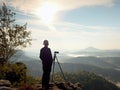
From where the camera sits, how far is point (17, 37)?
141 ft

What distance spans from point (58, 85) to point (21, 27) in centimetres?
→ 2673

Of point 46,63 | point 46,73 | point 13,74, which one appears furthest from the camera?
point 13,74

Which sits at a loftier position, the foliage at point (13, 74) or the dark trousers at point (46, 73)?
the dark trousers at point (46, 73)

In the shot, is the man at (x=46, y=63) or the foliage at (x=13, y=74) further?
the foliage at (x=13, y=74)

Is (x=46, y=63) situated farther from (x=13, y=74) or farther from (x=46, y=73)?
(x=13, y=74)

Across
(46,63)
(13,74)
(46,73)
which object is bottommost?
(13,74)

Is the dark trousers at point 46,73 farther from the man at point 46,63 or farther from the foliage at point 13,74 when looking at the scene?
the foliage at point 13,74

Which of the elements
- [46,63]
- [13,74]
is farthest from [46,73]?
[13,74]

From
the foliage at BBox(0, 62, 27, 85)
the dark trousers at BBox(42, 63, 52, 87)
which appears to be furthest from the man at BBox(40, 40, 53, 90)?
the foliage at BBox(0, 62, 27, 85)

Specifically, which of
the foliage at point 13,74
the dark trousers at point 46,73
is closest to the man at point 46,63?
the dark trousers at point 46,73

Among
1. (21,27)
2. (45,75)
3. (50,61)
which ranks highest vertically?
(21,27)

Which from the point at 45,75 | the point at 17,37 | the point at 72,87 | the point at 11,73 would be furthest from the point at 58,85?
the point at 17,37

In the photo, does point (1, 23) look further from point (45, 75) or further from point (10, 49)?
point (45, 75)

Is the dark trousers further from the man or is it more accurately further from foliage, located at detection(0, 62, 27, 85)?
foliage, located at detection(0, 62, 27, 85)
